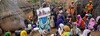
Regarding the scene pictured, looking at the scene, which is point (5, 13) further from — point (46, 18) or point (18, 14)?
point (46, 18)

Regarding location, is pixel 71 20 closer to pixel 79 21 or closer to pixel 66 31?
pixel 79 21

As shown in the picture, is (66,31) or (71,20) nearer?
(66,31)

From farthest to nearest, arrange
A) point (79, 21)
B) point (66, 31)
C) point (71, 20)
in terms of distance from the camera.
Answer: point (71, 20) < point (79, 21) < point (66, 31)

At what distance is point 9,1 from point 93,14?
3.65 meters

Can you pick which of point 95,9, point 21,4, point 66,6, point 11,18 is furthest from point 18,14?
point 95,9

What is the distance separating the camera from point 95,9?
37.3ft

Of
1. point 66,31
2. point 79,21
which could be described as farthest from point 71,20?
point 66,31

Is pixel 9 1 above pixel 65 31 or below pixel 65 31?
above

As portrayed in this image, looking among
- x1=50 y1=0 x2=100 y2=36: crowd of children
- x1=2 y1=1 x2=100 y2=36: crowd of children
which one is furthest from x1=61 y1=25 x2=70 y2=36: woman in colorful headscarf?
x1=50 y1=0 x2=100 y2=36: crowd of children

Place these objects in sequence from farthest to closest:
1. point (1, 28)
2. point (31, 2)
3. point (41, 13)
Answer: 1. point (31, 2)
2. point (1, 28)
3. point (41, 13)

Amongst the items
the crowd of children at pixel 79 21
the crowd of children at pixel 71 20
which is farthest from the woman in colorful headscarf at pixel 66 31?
the crowd of children at pixel 79 21

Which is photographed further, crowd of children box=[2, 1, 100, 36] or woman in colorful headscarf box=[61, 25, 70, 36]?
crowd of children box=[2, 1, 100, 36]

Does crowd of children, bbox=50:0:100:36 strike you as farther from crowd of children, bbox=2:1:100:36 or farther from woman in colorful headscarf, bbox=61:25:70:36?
woman in colorful headscarf, bbox=61:25:70:36

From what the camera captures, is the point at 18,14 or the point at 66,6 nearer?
the point at 18,14
